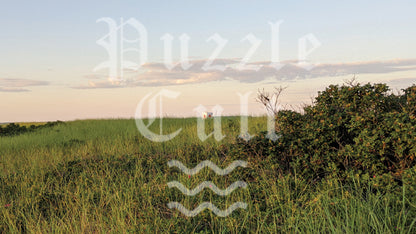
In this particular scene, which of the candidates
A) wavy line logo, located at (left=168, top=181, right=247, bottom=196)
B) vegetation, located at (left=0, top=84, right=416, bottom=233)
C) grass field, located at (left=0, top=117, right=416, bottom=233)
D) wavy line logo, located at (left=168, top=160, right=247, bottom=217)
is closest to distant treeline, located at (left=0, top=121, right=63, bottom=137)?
grass field, located at (left=0, top=117, right=416, bottom=233)

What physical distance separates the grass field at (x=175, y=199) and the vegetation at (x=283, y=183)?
0.09 ft

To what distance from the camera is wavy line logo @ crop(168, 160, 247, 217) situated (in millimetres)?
6012

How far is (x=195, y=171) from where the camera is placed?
8656 millimetres

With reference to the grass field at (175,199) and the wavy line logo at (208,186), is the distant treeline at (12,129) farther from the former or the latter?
the wavy line logo at (208,186)

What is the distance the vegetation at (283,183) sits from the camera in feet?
18.1

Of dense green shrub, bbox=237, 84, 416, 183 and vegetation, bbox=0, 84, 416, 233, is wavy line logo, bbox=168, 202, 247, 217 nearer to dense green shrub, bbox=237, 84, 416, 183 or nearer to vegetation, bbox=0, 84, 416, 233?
vegetation, bbox=0, 84, 416, 233

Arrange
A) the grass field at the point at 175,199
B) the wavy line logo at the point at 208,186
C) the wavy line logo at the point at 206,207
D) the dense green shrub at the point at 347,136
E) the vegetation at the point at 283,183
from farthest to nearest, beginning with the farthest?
the wavy line logo at the point at 208,186 < the dense green shrub at the point at 347,136 < the wavy line logo at the point at 206,207 < the vegetation at the point at 283,183 < the grass field at the point at 175,199

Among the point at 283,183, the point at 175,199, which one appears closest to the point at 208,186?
the point at 175,199

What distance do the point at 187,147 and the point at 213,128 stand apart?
5070 millimetres

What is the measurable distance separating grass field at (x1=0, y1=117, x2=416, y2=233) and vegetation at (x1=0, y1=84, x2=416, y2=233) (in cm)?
3

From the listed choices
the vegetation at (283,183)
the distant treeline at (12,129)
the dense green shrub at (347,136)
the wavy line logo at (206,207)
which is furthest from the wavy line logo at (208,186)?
the distant treeline at (12,129)

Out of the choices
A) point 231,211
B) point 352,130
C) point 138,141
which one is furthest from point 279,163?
point 138,141

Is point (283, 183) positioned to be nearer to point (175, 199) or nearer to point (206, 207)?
point (206, 207)

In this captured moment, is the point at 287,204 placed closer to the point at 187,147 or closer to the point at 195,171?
the point at 195,171
